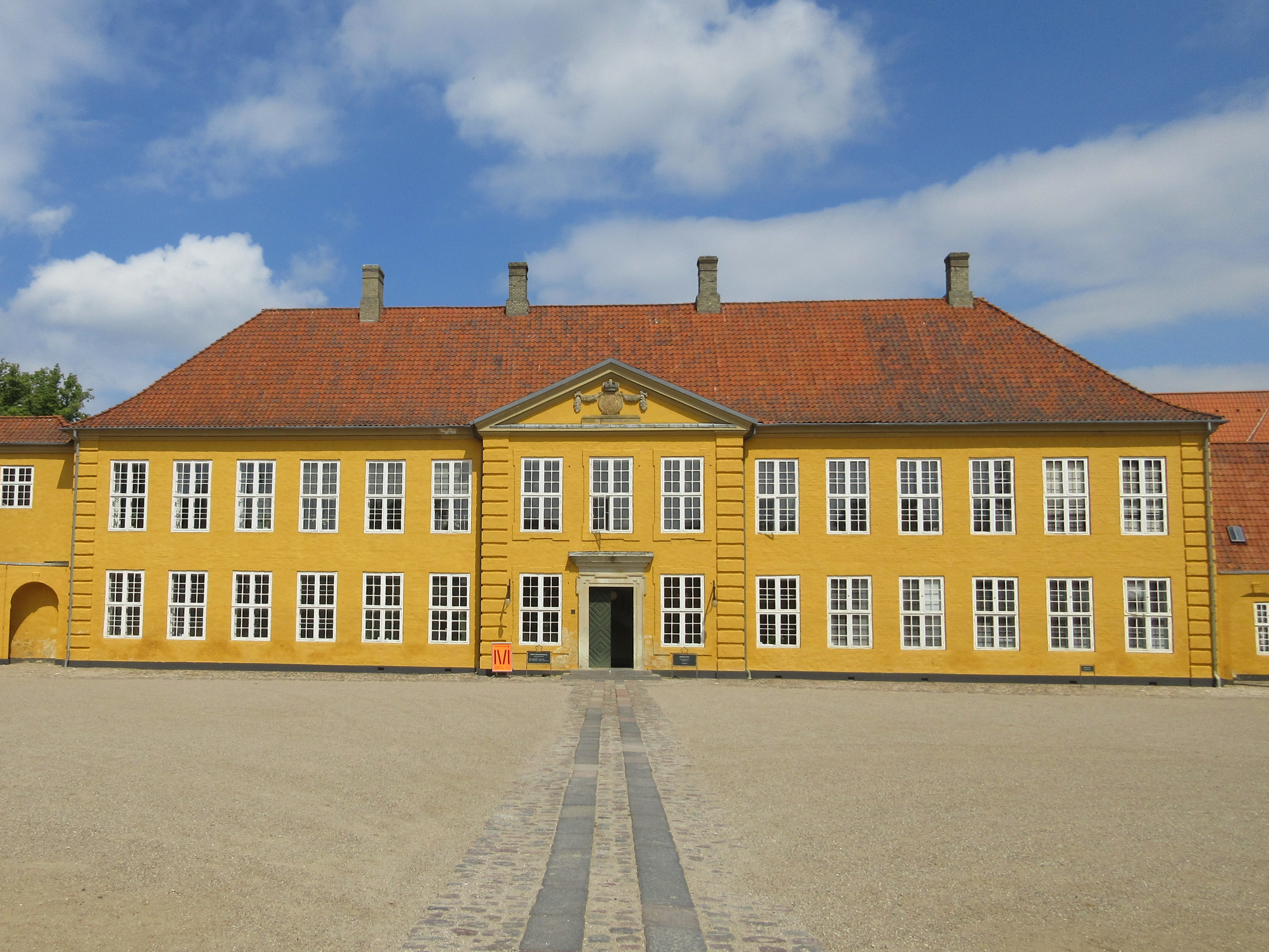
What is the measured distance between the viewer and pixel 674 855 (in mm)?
8719

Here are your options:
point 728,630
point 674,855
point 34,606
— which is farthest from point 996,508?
point 34,606

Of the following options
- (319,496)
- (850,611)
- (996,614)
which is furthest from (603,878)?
(319,496)

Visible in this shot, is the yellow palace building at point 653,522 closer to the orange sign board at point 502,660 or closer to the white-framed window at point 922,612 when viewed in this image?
the white-framed window at point 922,612

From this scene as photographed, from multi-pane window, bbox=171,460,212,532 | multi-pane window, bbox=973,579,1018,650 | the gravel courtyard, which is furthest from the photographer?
multi-pane window, bbox=171,460,212,532

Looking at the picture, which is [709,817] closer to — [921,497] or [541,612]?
[541,612]

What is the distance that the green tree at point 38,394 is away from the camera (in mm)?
49469

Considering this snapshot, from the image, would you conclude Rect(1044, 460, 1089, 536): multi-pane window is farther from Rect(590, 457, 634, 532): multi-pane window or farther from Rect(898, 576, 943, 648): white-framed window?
Rect(590, 457, 634, 532): multi-pane window

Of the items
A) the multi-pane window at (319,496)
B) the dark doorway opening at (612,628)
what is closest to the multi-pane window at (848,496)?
the dark doorway opening at (612,628)

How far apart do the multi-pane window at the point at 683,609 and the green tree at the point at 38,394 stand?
37.0m

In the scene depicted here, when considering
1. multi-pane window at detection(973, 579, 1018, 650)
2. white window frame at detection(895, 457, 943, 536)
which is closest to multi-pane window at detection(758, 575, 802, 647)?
white window frame at detection(895, 457, 943, 536)

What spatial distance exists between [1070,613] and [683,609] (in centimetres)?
1079

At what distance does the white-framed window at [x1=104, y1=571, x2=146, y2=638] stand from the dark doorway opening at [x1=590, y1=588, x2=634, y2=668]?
13.6 meters

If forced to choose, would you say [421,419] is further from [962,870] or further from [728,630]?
[962,870]

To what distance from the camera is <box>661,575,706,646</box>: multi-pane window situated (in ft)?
90.1
